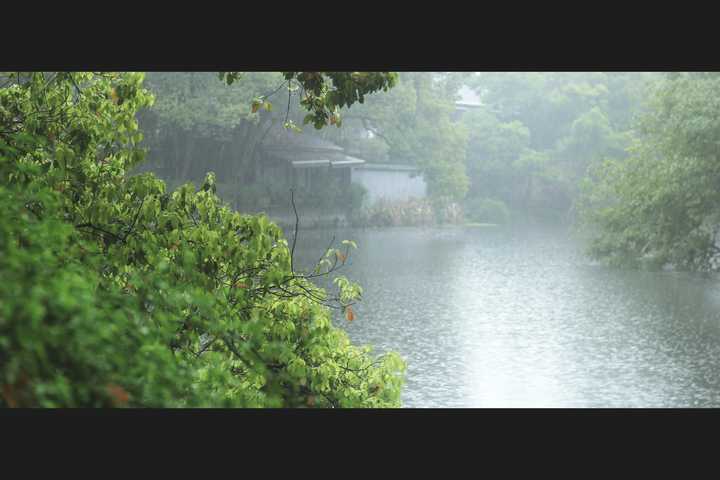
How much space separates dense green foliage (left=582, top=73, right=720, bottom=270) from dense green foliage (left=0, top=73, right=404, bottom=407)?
54.4 ft

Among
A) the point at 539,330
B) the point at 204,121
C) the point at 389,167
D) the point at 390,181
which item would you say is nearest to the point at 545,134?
the point at 390,181

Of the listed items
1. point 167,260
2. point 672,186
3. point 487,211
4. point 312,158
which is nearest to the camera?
point 167,260

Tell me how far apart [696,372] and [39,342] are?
12.7 m

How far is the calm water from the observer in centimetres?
1317

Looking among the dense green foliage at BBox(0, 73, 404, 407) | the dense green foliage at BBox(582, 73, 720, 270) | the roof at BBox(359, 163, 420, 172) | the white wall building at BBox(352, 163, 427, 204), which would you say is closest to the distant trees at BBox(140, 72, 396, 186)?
the roof at BBox(359, 163, 420, 172)

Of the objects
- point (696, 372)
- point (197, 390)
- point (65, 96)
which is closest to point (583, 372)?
point (696, 372)

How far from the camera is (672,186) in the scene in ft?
72.9

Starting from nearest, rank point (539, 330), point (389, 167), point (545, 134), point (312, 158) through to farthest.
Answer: point (539, 330) < point (312, 158) < point (389, 167) < point (545, 134)

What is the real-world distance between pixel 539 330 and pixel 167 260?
13430 mm

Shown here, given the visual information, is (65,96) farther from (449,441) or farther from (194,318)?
(449,441)

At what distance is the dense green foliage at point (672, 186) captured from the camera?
2200cm

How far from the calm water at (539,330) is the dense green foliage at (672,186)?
96 cm

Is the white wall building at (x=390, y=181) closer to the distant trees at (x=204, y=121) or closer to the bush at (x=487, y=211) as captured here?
the bush at (x=487, y=211)

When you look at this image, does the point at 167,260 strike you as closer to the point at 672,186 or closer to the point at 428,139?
the point at 672,186
